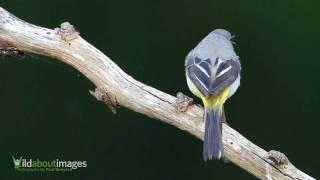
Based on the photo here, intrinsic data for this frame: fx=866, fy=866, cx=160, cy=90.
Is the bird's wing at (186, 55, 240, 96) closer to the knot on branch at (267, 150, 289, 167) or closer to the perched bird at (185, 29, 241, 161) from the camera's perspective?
the perched bird at (185, 29, 241, 161)

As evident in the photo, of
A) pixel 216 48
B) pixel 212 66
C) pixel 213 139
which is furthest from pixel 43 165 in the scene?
pixel 213 139

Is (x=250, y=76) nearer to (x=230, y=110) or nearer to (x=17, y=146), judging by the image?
(x=230, y=110)

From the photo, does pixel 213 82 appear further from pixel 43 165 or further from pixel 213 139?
pixel 43 165

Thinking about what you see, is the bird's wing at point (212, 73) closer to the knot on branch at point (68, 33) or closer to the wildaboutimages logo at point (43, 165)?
the knot on branch at point (68, 33)

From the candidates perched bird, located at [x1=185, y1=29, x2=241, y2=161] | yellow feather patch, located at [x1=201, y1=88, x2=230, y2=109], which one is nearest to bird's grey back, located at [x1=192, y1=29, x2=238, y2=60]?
perched bird, located at [x1=185, y1=29, x2=241, y2=161]

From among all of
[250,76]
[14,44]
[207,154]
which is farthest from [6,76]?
[207,154]

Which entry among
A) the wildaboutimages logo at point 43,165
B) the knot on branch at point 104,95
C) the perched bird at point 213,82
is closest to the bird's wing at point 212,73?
the perched bird at point 213,82

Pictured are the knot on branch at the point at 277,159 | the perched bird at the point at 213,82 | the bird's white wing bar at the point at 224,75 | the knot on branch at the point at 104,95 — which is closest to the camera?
the knot on branch at the point at 277,159
